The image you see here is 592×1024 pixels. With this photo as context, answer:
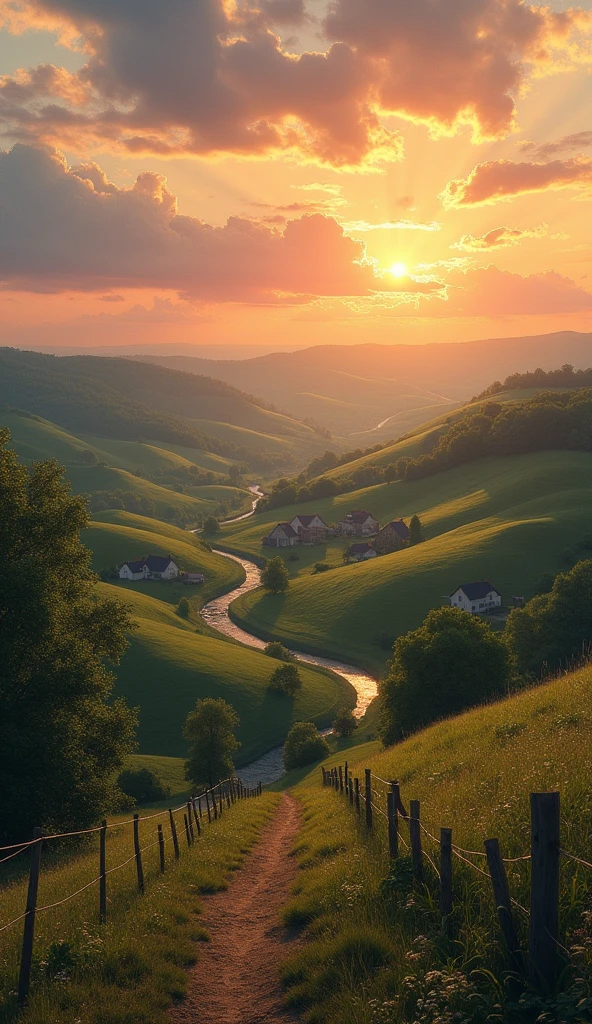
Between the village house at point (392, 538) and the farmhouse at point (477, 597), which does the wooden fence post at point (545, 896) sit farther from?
the village house at point (392, 538)

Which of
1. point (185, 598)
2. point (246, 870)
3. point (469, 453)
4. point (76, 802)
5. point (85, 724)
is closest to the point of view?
point (246, 870)

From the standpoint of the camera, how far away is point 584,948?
7.68m

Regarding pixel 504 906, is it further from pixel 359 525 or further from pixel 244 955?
pixel 359 525

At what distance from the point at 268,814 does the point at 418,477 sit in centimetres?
16899

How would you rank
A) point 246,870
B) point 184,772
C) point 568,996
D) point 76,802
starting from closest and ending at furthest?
point 568,996 → point 246,870 → point 76,802 → point 184,772

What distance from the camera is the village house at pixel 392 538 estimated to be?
154625 millimetres

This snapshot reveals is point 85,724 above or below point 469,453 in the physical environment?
below

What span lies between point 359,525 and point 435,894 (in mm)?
169602

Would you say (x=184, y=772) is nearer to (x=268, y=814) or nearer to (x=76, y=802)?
(x=268, y=814)

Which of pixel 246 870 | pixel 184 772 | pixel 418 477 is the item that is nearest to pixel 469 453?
pixel 418 477

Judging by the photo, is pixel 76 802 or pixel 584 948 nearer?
pixel 584 948

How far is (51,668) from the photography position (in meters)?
28.8

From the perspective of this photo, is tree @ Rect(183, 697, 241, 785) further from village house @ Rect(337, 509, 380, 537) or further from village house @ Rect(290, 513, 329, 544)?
village house @ Rect(290, 513, 329, 544)

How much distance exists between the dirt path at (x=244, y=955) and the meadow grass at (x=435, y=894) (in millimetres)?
522
